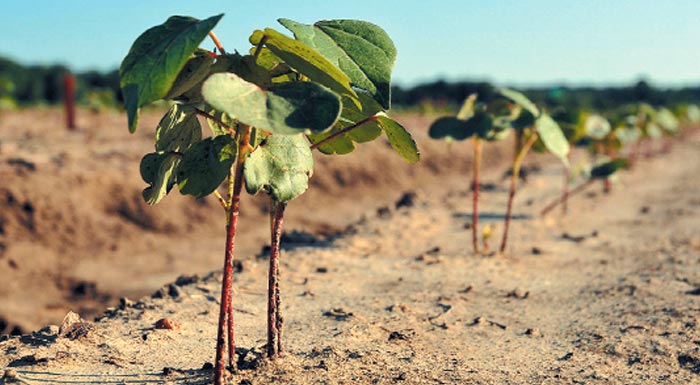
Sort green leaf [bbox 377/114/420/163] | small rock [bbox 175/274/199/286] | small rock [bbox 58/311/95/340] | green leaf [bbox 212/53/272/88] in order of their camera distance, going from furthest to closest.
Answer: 1. small rock [bbox 175/274/199/286]
2. small rock [bbox 58/311/95/340]
3. green leaf [bbox 377/114/420/163]
4. green leaf [bbox 212/53/272/88]

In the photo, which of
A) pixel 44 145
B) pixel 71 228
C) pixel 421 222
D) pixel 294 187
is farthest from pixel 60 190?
pixel 294 187

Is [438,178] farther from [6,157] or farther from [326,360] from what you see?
[326,360]

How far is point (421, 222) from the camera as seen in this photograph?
6297mm

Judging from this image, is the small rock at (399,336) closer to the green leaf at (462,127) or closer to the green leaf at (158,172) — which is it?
the green leaf at (158,172)

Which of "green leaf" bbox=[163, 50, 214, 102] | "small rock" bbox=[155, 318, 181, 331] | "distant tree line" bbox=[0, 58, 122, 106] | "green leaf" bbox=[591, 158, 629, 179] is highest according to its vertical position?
"distant tree line" bbox=[0, 58, 122, 106]

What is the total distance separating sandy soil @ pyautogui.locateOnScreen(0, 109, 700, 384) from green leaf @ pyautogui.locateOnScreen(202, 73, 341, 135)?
1.10 meters

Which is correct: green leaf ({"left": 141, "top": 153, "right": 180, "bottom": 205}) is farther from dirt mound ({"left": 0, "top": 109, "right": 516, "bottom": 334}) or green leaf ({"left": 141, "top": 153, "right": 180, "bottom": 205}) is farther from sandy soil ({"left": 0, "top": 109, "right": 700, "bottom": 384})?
dirt mound ({"left": 0, "top": 109, "right": 516, "bottom": 334})

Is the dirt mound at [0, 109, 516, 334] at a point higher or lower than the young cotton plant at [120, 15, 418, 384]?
lower

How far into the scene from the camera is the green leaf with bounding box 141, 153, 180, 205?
1.91 m

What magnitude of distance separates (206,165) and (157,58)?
31 centimetres

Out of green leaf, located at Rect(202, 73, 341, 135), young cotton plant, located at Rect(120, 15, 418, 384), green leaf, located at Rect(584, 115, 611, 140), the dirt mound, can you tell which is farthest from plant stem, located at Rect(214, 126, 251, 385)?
green leaf, located at Rect(584, 115, 611, 140)

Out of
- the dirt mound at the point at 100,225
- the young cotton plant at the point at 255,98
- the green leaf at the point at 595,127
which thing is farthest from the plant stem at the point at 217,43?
the green leaf at the point at 595,127

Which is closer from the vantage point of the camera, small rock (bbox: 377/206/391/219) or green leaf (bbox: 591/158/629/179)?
green leaf (bbox: 591/158/629/179)

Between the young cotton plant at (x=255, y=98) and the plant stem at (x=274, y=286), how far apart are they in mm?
197
